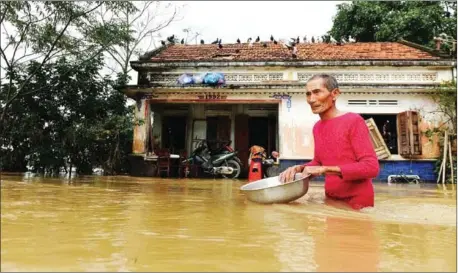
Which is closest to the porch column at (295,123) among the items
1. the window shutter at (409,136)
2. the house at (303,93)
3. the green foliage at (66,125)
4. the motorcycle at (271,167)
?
the house at (303,93)

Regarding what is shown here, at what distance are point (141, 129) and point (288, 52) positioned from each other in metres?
5.76

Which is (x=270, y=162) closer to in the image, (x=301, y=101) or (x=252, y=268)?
(x=301, y=101)

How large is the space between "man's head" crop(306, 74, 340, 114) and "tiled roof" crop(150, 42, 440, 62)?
9.35 meters

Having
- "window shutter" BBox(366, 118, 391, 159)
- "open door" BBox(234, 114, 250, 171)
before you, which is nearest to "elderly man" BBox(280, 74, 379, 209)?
"window shutter" BBox(366, 118, 391, 159)

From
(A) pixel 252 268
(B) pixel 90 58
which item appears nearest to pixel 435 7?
(B) pixel 90 58

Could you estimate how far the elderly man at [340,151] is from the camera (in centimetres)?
343

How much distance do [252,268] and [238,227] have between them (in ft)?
3.51

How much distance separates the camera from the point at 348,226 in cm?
279

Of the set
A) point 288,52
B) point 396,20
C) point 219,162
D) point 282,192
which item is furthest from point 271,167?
point 396,20

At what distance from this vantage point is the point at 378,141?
38.9 feet

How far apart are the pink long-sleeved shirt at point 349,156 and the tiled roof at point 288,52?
9405 millimetres

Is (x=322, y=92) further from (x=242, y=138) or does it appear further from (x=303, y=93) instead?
(x=242, y=138)

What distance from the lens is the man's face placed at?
365 centimetres

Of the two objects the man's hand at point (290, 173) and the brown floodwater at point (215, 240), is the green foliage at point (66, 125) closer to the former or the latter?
the man's hand at point (290, 173)
